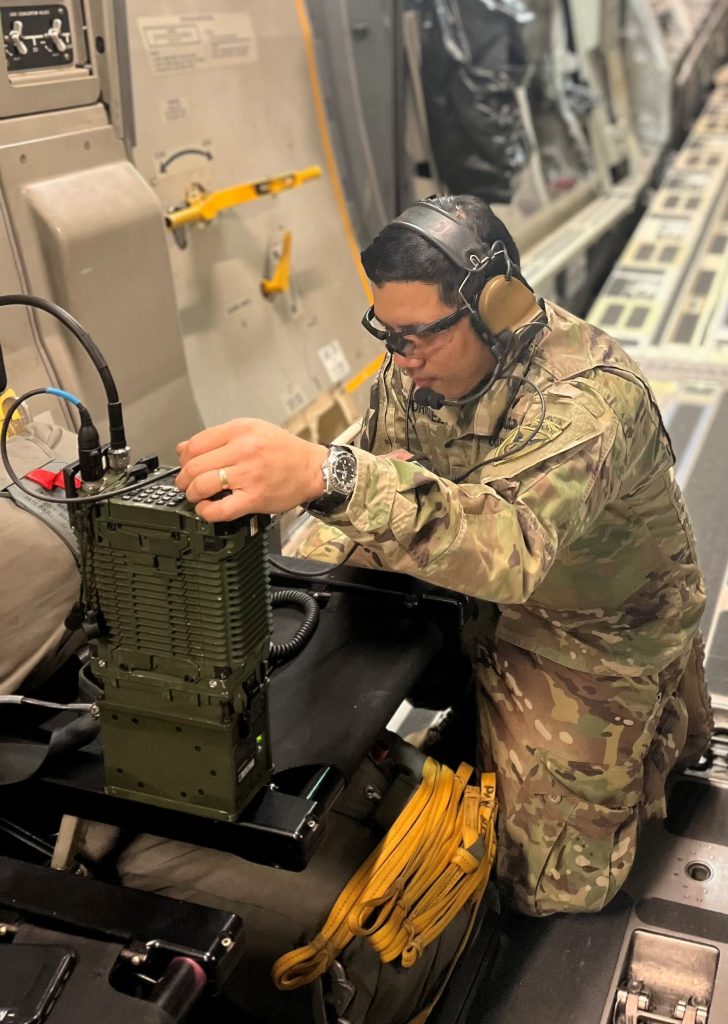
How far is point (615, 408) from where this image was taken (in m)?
1.68

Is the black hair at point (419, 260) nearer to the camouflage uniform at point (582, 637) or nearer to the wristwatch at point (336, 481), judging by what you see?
the camouflage uniform at point (582, 637)

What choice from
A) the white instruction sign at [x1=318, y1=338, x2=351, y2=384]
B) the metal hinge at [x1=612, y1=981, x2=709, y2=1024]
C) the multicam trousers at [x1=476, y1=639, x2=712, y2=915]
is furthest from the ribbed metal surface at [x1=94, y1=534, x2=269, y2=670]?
the white instruction sign at [x1=318, y1=338, x2=351, y2=384]

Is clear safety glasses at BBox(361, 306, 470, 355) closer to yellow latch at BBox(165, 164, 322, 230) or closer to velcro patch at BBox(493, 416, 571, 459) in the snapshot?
velcro patch at BBox(493, 416, 571, 459)

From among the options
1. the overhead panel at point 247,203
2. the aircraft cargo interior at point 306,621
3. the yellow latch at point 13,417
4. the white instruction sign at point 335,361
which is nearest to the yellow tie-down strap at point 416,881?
the aircraft cargo interior at point 306,621

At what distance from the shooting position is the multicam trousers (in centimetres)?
198

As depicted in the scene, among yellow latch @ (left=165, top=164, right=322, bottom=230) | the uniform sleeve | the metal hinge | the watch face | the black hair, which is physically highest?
the black hair

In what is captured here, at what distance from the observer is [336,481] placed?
4.44ft

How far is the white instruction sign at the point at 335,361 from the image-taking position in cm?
385

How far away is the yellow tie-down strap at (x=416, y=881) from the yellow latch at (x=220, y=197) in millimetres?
1917

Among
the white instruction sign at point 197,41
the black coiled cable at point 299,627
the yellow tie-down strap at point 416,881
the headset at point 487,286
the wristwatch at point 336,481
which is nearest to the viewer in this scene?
the wristwatch at point 336,481

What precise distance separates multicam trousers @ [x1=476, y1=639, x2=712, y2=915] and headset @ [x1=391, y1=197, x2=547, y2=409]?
0.61 metres

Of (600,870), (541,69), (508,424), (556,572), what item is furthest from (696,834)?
(541,69)

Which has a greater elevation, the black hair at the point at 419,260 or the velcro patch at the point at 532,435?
the black hair at the point at 419,260

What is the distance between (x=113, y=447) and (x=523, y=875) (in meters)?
1.19
